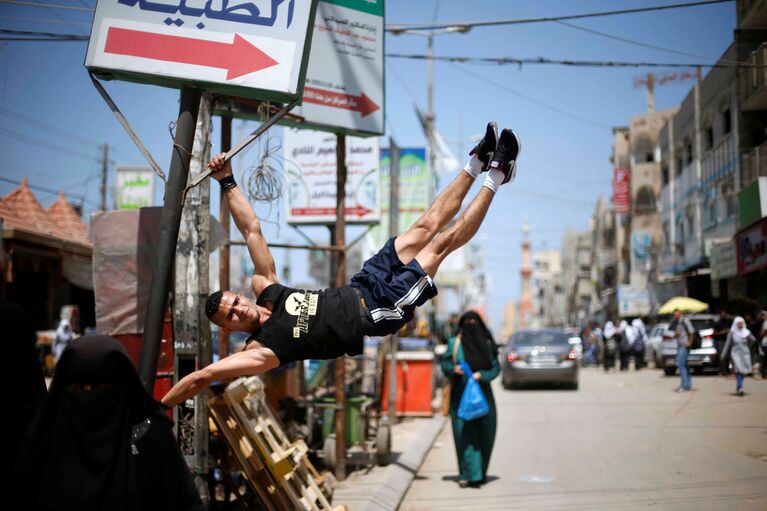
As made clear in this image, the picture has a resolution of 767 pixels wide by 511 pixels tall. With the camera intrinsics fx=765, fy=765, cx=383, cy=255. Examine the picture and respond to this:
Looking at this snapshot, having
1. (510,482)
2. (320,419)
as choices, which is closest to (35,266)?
(320,419)

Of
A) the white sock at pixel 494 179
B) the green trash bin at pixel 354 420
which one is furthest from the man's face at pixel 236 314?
the green trash bin at pixel 354 420

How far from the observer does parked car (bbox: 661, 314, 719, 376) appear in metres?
20.1

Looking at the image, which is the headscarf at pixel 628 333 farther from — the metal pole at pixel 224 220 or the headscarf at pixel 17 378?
the headscarf at pixel 17 378

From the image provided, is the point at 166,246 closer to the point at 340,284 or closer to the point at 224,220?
the point at 224,220

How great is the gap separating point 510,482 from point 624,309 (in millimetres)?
44763

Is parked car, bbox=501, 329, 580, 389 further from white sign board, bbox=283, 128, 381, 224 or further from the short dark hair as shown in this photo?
the short dark hair

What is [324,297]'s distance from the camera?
17.1 ft

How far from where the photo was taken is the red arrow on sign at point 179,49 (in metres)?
5.29

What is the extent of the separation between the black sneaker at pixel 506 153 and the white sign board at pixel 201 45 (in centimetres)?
165

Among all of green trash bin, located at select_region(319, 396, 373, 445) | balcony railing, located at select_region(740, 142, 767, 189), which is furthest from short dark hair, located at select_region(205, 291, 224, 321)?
balcony railing, located at select_region(740, 142, 767, 189)

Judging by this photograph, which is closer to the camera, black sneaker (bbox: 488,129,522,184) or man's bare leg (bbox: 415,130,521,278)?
man's bare leg (bbox: 415,130,521,278)

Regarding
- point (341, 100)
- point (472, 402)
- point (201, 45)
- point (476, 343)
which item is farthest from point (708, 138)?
point (201, 45)

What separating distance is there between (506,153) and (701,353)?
1655 cm

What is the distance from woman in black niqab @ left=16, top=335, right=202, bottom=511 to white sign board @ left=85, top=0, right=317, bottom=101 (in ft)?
8.20
